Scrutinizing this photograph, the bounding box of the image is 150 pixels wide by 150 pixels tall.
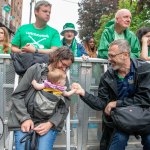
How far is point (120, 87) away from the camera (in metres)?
3.84

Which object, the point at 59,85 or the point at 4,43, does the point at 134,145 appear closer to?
the point at 59,85

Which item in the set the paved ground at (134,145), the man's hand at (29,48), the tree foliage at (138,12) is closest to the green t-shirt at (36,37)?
the man's hand at (29,48)

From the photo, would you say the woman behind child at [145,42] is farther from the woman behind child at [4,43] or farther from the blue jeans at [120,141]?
the woman behind child at [4,43]

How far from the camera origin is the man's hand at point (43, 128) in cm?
341

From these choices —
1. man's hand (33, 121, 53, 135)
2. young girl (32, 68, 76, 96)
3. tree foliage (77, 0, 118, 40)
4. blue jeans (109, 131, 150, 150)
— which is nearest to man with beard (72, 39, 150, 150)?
blue jeans (109, 131, 150, 150)

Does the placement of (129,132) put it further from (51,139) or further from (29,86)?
(29,86)

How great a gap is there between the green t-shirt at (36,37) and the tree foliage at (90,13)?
3552 cm

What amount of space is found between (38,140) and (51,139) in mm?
146

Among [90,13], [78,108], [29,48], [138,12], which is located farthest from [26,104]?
[90,13]

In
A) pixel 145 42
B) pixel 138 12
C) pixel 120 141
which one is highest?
pixel 138 12

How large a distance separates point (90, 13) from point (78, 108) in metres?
37.5

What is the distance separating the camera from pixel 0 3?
128ft

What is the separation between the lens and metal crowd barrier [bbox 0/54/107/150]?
405 cm

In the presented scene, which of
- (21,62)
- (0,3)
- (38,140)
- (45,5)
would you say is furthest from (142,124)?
(0,3)
